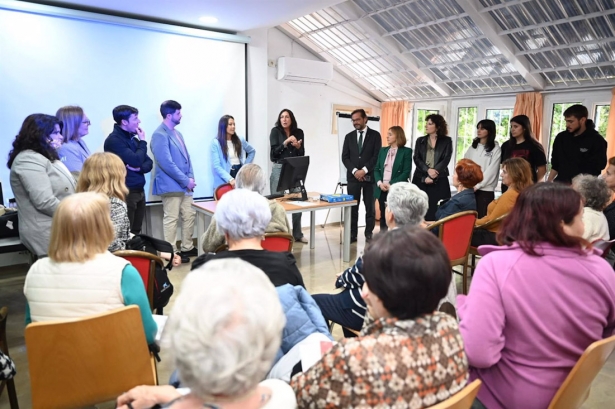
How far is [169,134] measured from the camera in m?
4.38

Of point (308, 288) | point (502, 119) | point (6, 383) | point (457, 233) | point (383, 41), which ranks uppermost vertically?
point (383, 41)

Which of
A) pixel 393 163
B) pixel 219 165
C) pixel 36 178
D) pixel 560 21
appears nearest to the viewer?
pixel 36 178

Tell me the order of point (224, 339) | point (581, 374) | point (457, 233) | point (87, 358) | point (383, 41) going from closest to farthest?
point (224, 339) < point (581, 374) < point (87, 358) < point (457, 233) < point (383, 41)

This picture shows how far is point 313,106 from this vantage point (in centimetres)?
649

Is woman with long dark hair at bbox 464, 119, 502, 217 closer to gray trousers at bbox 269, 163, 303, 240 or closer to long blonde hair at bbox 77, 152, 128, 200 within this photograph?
gray trousers at bbox 269, 163, 303, 240

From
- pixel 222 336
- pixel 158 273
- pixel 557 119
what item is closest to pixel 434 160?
pixel 557 119

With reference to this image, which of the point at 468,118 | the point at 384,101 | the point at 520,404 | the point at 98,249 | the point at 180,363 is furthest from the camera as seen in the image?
the point at 384,101

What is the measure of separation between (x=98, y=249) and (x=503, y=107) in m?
6.03

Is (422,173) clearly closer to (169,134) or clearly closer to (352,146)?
(352,146)

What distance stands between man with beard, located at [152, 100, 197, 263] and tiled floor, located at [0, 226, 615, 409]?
1.53 feet

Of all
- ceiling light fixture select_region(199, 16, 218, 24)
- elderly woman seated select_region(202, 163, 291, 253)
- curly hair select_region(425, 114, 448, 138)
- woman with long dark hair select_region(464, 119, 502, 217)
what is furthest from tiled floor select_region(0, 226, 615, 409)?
ceiling light fixture select_region(199, 16, 218, 24)

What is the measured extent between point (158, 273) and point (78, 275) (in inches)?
34.5

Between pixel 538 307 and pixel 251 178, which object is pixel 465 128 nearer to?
pixel 251 178

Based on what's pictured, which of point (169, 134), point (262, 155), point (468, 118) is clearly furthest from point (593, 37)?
point (169, 134)
